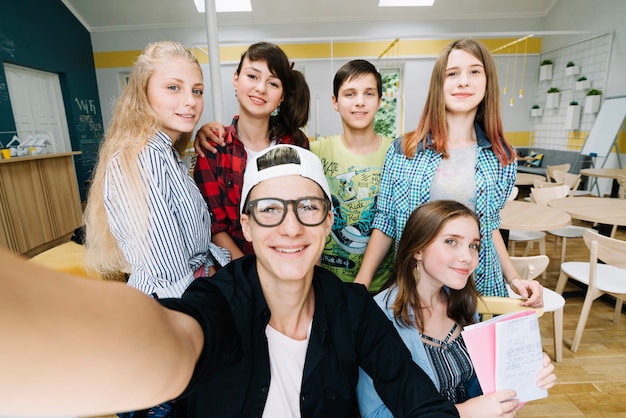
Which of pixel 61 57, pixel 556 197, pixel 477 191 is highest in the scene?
pixel 61 57

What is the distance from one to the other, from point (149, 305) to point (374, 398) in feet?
3.27

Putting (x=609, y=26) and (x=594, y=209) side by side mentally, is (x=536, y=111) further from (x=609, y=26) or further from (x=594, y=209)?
(x=594, y=209)

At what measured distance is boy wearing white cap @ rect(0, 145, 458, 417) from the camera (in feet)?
3.11

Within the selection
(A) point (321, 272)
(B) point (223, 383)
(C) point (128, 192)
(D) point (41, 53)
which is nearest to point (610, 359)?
(A) point (321, 272)

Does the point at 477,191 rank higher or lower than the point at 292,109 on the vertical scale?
lower

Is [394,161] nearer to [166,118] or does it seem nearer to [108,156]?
[166,118]

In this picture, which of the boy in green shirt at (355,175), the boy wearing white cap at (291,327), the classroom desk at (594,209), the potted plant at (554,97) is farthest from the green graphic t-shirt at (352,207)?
the potted plant at (554,97)

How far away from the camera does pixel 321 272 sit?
1189mm

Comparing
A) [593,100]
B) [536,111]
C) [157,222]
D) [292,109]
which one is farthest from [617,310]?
[536,111]

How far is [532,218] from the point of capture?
10.1 ft

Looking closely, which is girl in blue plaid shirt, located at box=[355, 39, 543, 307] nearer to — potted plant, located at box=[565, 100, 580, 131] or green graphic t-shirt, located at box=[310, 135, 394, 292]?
green graphic t-shirt, located at box=[310, 135, 394, 292]

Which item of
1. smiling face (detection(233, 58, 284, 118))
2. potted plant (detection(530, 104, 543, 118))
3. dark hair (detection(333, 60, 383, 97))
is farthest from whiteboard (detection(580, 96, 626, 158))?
smiling face (detection(233, 58, 284, 118))

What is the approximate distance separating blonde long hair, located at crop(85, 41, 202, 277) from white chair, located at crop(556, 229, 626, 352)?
9.44ft

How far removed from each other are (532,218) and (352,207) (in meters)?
2.18
